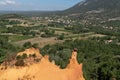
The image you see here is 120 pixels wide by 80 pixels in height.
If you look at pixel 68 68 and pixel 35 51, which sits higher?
pixel 35 51

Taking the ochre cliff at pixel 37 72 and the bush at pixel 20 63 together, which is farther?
the ochre cliff at pixel 37 72

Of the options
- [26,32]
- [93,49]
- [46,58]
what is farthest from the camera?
[26,32]

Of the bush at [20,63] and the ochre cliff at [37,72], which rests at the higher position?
the bush at [20,63]

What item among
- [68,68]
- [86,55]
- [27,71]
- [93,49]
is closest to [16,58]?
[27,71]

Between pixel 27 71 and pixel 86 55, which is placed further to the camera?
pixel 86 55

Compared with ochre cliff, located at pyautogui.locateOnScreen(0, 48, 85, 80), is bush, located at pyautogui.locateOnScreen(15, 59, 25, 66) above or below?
above

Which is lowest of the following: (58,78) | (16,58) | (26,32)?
(26,32)

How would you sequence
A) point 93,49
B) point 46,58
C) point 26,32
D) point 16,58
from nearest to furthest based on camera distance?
point 16,58 → point 46,58 → point 93,49 → point 26,32

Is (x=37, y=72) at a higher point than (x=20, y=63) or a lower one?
lower

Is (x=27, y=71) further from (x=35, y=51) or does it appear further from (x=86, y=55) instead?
(x=86, y=55)

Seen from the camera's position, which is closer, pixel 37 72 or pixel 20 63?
pixel 20 63
